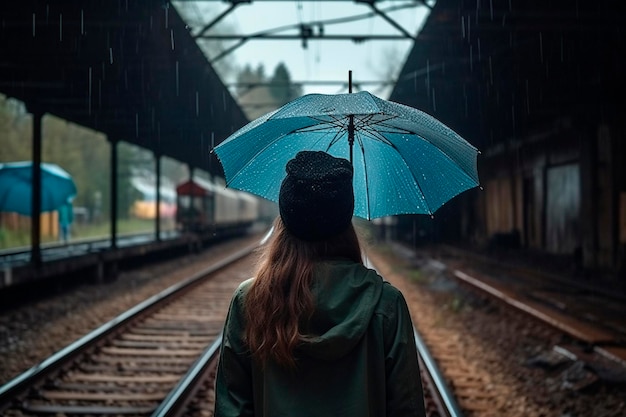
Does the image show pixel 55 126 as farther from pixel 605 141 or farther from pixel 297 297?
pixel 297 297

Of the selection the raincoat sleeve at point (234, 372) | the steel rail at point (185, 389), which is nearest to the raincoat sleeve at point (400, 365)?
the raincoat sleeve at point (234, 372)

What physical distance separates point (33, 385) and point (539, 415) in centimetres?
452

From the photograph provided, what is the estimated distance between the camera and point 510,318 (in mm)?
8344

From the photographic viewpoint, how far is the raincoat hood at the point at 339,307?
1520 millimetres

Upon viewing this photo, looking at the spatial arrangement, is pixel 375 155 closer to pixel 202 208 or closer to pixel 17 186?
pixel 17 186

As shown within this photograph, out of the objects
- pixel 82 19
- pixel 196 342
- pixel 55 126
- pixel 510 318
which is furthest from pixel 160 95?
pixel 55 126

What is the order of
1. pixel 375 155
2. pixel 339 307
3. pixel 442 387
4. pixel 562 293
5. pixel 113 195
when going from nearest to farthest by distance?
pixel 339 307 < pixel 375 155 < pixel 442 387 < pixel 562 293 < pixel 113 195

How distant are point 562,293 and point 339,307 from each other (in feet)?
29.8

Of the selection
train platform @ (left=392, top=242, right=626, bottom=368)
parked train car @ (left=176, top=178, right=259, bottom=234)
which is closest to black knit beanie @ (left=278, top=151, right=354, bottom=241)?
train platform @ (left=392, top=242, right=626, bottom=368)

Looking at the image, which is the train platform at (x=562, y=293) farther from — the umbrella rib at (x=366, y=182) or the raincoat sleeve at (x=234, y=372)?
the raincoat sleeve at (x=234, y=372)

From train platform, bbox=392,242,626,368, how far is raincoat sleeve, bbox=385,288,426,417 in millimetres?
4543

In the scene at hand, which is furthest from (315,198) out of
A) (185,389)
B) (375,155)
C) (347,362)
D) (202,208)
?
(202,208)

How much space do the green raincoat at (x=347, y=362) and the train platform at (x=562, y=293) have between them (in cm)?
458

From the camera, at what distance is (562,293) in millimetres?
9531
